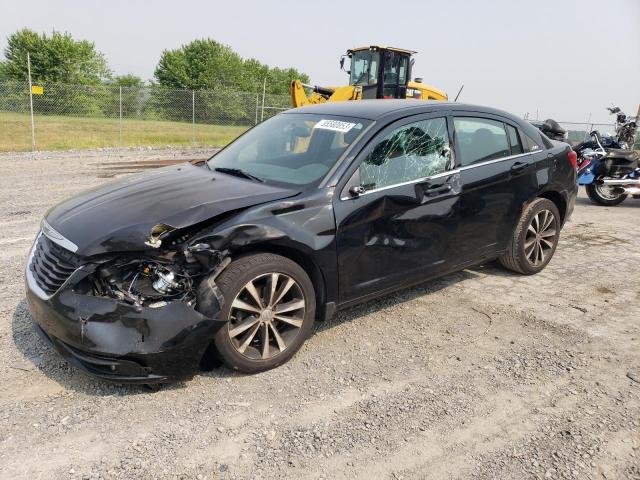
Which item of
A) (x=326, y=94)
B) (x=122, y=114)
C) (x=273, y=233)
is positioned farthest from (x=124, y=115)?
(x=273, y=233)

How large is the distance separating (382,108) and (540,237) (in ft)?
7.23

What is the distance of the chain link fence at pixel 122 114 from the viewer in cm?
1811

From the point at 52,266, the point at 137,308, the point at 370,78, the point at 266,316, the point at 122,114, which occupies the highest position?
the point at 370,78

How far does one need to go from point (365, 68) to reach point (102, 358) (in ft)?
45.5

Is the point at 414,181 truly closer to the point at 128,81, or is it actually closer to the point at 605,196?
the point at 605,196

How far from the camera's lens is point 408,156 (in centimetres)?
386

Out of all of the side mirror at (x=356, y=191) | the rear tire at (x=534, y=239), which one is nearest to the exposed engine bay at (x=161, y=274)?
the side mirror at (x=356, y=191)

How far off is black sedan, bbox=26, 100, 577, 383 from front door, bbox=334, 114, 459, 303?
0.01m

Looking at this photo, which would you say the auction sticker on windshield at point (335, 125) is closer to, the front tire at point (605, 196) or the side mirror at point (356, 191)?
the side mirror at point (356, 191)

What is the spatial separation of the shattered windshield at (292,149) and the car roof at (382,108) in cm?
8

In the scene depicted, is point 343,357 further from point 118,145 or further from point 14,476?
point 118,145

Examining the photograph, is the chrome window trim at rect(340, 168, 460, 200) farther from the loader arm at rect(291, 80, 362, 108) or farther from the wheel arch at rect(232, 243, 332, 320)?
the loader arm at rect(291, 80, 362, 108)

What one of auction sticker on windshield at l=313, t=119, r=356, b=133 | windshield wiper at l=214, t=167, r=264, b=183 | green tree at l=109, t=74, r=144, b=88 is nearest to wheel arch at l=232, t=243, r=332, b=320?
windshield wiper at l=214, t=167, r=264, b=183

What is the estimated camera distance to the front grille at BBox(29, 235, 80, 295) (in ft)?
9.65
